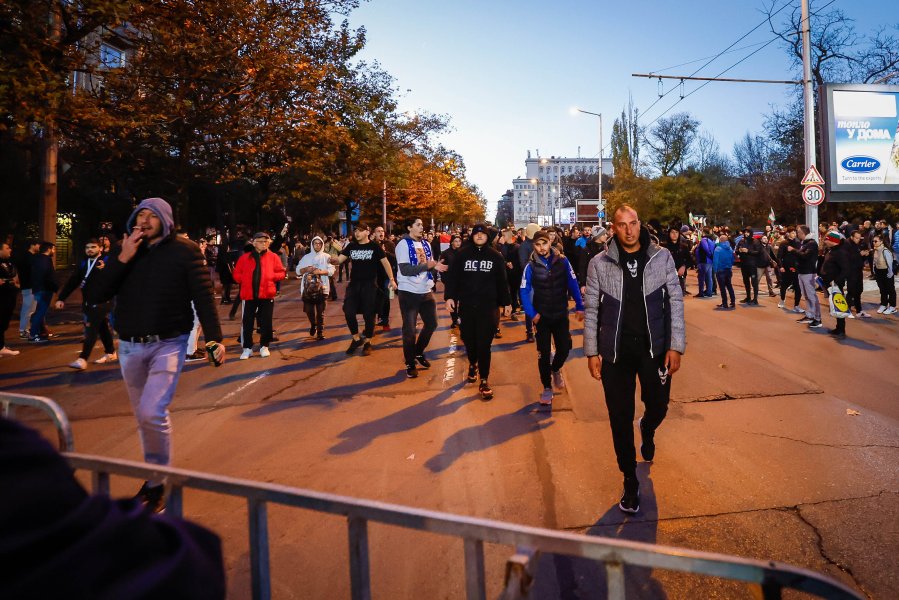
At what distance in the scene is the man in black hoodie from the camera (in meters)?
6.70

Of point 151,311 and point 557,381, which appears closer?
point 151,311

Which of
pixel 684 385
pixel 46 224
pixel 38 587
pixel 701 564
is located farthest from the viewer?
pixel 46 224

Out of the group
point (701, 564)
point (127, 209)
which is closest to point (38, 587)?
point (701, 564)

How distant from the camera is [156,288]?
4066mm

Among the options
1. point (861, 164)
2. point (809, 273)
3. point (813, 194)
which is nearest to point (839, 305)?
point (809, 273)

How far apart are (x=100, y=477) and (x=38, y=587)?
1379mm

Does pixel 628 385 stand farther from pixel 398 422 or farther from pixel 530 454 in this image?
pixel 398 422

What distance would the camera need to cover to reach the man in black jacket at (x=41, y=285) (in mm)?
11102

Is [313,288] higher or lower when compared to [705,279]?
higher

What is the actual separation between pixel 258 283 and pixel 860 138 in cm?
1974

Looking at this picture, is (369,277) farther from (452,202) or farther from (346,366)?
(452,202)

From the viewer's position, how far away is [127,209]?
94.9 ft

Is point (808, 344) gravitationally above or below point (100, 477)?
below

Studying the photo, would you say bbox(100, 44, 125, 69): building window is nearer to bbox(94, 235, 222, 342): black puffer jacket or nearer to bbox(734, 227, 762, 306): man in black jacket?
bbox(94, 235, 222, 342): black puffer jacket
